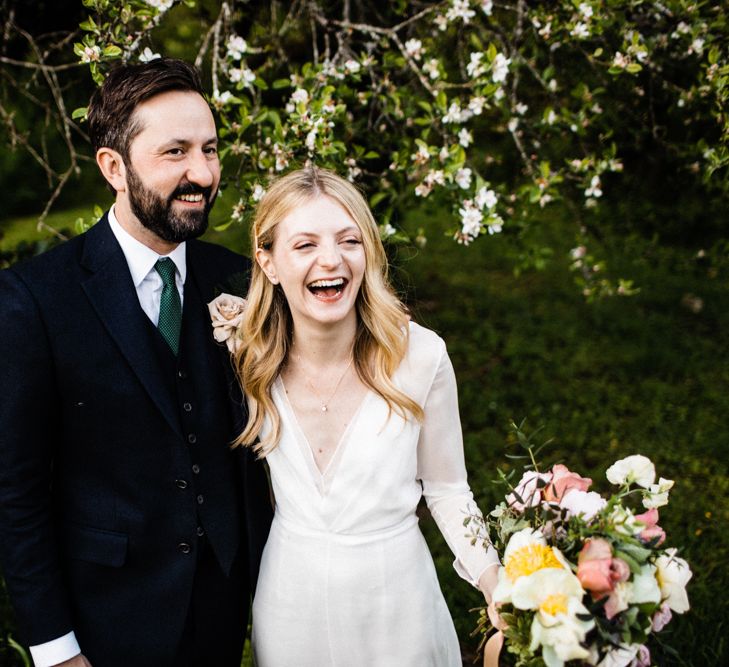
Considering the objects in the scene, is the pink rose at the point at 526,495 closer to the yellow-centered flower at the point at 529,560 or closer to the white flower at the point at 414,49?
the yellow-centered flower at the point at 529,560

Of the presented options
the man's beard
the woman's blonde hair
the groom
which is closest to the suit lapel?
the groom

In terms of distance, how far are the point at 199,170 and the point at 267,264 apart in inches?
13.7

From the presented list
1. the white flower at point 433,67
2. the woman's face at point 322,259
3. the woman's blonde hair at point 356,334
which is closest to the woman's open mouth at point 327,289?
the woman's face at point 322,259

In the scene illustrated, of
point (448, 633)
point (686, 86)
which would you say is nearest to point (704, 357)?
point (686, 86)

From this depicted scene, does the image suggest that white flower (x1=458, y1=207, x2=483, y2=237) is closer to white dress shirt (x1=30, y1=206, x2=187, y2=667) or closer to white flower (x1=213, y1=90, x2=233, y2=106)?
white flower (x1=213, y1=90, x2=233, y2=106)

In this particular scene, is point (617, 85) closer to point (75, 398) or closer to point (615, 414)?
point (615, 414)

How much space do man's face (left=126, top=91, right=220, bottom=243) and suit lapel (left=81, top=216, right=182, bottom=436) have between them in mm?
146

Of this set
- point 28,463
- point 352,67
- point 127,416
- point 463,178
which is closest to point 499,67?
point 463,178

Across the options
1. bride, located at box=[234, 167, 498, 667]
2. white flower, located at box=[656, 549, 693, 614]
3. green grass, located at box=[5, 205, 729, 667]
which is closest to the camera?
white flower, located at box=[656, 549, 693, 614]

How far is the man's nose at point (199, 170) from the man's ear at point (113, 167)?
0.58ft

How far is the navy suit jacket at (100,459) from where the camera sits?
1.94 meters

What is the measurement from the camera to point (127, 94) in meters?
2.03

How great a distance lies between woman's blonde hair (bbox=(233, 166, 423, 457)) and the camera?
2.15m

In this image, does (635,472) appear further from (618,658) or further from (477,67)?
(477,67)
